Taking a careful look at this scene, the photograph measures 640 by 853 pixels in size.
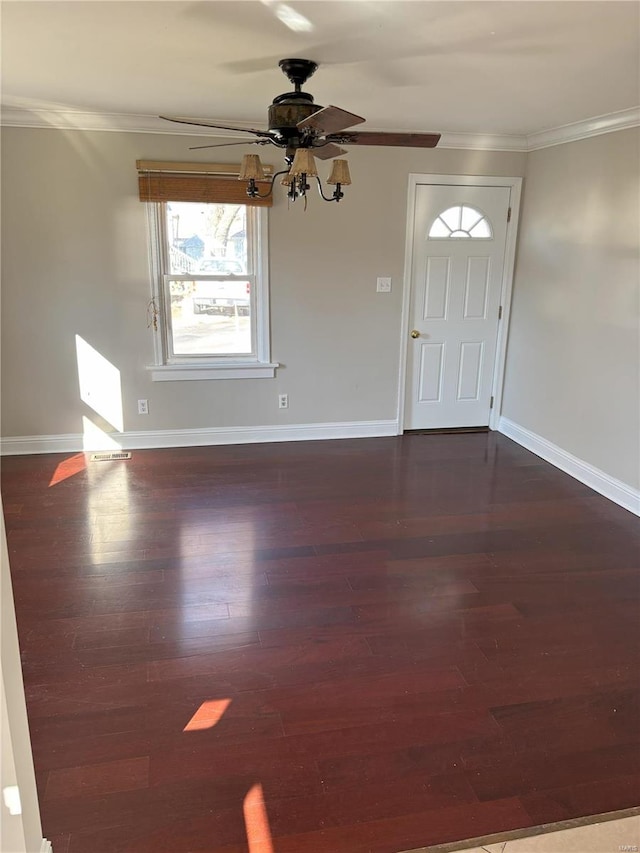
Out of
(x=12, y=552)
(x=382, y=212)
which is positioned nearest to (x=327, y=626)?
(x=12, y=552)

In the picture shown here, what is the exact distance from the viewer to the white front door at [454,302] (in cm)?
497

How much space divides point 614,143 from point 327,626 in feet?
11.5

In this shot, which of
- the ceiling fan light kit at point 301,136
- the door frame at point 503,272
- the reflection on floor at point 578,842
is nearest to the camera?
the reflection on floor at point 578,842

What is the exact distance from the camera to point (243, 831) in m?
1.77

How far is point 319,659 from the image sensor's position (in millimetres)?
2508

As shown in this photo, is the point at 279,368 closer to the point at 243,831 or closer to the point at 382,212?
the point at 382,212

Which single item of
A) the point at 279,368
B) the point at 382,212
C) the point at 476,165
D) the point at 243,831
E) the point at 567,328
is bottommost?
the point at 243,831

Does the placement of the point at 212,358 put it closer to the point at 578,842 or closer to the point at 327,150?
the point at 327,150

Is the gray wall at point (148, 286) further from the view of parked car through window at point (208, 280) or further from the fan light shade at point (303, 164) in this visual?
the fan light shade at point (303, 164)

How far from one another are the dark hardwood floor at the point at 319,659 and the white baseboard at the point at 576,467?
0.11 metres

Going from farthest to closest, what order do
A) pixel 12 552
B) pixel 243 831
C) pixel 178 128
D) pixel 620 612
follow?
pixel 178 128 → pixel 12 552 → pixel 620 612 → pixel 243 831

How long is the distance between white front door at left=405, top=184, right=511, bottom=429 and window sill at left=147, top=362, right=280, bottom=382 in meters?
1.24

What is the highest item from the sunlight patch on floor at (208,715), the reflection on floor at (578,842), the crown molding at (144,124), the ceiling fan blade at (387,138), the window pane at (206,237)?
the crown molding at (144,124)

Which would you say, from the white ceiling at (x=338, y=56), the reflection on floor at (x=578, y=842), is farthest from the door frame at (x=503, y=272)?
the reflection on floor at (x=578, y=842)
